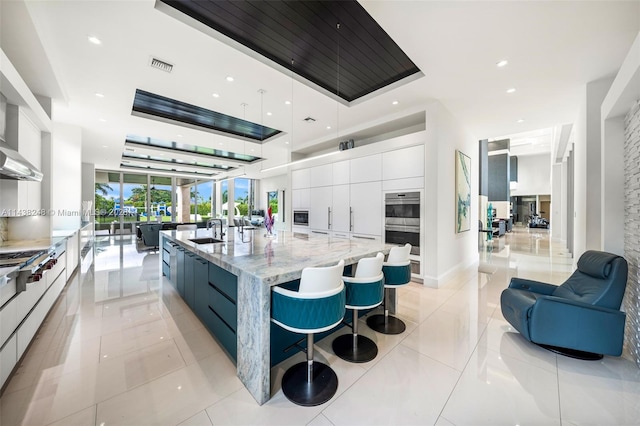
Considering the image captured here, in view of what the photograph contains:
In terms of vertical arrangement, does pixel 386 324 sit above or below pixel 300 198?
below

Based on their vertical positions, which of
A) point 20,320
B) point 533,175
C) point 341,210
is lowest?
point 20,320

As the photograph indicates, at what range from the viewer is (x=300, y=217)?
22.5 ft

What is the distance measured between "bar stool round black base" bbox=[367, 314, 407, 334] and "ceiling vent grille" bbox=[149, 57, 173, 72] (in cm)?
409

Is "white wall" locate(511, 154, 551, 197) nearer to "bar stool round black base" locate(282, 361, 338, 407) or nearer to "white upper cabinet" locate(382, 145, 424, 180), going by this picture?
"white upper cabinet" locate(382, 145, 424, 180)

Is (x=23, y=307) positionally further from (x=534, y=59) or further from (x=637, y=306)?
(x=534, y=59)

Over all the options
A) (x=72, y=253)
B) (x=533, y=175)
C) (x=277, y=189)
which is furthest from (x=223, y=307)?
(x=533, y=175)

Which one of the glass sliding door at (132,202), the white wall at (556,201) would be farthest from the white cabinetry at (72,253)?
the white wall at (556,201)

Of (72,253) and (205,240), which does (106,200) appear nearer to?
(72,253)

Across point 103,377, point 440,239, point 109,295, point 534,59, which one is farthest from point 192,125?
point 534,59

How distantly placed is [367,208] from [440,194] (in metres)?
1.42

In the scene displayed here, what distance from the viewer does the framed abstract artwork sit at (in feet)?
16.0

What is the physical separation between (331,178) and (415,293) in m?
3.13

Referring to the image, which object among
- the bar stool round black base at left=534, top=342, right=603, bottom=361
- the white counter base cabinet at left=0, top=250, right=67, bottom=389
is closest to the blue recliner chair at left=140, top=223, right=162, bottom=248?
the white counter base cabinet at left=0, top=250, right=67, bottom=389

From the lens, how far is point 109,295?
371cm
